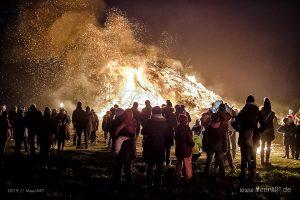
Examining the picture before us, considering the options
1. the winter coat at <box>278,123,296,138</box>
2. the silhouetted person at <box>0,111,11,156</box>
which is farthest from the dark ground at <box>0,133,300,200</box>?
the winter coat at <box>278,123,296,138</box>

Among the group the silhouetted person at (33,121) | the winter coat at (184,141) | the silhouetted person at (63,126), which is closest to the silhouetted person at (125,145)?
the winter coat at (184,141)

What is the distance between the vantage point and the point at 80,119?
57.4 feet

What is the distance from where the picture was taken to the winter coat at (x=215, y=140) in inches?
406

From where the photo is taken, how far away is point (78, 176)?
10.7 m

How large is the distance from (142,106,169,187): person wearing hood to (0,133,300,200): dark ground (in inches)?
17.8

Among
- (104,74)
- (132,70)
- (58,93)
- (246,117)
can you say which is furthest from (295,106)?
(246,117)

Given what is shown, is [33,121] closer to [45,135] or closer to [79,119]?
[45,135]

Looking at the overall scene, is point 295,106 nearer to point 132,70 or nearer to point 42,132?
point 132,70

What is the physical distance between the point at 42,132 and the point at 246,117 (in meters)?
7.34

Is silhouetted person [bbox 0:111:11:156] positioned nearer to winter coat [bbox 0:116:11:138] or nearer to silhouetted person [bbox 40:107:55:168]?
winter coat [bbox 0:116:11:138]

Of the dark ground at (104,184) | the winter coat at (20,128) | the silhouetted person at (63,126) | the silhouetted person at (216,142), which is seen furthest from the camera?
the silhouetted person at (63,126)

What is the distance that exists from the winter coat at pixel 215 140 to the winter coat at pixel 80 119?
8.65m

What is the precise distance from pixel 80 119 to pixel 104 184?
837 centimetres

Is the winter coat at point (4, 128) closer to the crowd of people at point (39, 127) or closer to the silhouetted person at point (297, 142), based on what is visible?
the crowd of people at point (39, 127)
